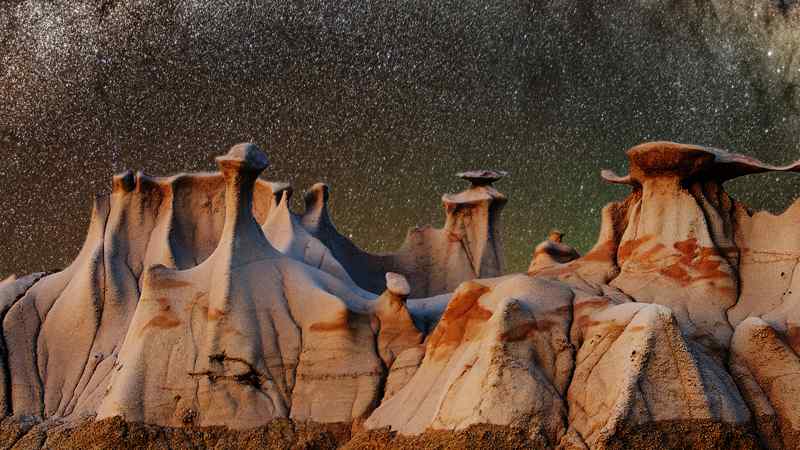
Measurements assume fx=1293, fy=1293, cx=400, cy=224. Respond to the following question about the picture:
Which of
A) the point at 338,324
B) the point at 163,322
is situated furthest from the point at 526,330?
the point at 163,322

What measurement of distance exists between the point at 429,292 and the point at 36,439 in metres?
7.46

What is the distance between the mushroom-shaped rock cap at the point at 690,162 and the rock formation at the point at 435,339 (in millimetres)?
26

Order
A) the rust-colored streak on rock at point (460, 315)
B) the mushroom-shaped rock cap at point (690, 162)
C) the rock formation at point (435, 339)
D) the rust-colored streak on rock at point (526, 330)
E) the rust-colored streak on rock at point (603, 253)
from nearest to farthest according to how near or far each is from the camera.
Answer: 1. the rock formation at point (435, 339)
2. the rust-colored streak on rock at point (526, 330)
3. the rust-colored streak on rock at point (460, 315)
4. the mushroom-shaped rock cap at point (690, 162)
5. the rust-colored streak on rock at point (603, 253)

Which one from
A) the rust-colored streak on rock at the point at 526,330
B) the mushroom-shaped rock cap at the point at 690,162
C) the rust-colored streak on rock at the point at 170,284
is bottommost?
the rust-colored streak on rock at the point at 526,330

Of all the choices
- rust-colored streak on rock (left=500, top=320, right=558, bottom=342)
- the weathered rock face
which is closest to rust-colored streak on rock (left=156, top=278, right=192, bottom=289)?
rust-colored streak on rock (left=500, top=320, right=558, bottom=342)

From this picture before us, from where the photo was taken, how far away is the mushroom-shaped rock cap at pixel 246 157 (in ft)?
49.4

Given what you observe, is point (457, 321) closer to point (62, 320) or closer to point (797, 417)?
point (797, 417)

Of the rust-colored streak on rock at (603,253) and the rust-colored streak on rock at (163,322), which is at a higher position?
the rust-colored streak on rock at (603,253)

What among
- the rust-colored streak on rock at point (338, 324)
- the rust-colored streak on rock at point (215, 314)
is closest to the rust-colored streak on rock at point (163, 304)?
the rust-colored streak on rock at point (215, 314)

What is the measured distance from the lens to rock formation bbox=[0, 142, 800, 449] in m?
11.3

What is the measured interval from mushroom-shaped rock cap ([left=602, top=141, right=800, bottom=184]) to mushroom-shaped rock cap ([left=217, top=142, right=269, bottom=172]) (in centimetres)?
431

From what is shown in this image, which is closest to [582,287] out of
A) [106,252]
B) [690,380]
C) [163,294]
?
[690,380]

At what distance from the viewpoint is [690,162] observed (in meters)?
14.3

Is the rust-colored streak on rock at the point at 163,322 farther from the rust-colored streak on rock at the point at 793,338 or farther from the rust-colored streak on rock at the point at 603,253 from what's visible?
the rust-colored streak on rock at the point at 793,338
